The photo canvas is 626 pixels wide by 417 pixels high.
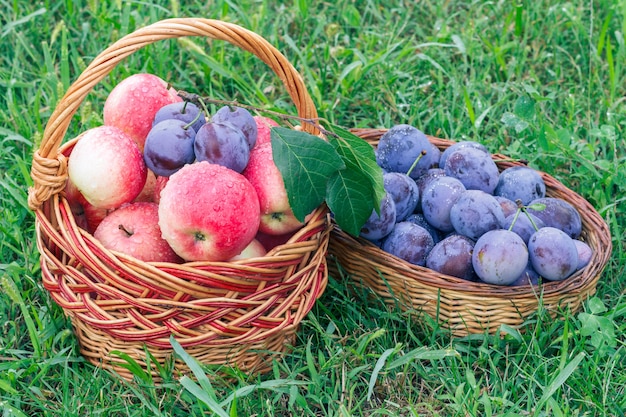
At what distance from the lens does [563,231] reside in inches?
77.7

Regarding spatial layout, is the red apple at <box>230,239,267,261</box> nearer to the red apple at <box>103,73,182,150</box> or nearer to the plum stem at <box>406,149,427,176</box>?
the red apple at <box>103,73,182,150</box>

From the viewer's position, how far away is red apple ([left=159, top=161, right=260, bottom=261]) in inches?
61.1

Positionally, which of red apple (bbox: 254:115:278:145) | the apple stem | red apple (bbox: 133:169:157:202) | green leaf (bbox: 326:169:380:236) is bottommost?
red apple (bbox: 133:169:157:202)

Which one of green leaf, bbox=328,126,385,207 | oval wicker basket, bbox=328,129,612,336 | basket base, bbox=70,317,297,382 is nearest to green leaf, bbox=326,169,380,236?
green leaf, bbox=328,126,385,207

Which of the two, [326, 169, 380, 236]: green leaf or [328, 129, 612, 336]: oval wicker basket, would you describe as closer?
[326, 169, 380, 236]: green leaf

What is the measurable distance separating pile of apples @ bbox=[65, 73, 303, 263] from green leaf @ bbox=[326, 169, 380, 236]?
10 centimetres

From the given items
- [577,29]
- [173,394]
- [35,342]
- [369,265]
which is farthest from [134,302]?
[577,29]

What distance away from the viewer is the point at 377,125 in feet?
8.78

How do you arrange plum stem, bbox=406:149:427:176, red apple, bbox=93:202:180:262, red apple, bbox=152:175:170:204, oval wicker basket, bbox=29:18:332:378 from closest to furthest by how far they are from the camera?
oval wicker basket, bbox=29:18:332:378, red apple, bbox=93:202:180:262, red apple, bbox=152:175:170:204, plum stem, bbox=406:149:427:176

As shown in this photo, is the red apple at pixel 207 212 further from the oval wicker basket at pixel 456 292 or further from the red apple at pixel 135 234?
the oval wicker basket at pixel 456 292

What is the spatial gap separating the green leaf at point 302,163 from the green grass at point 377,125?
0.36m

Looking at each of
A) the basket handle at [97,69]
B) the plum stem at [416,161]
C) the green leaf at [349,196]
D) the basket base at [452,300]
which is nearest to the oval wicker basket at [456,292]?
the basket base at [452,300]

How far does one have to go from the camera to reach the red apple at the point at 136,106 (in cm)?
182

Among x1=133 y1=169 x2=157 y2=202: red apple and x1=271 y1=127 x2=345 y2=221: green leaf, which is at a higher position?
x1=271 y1=127 x2=345 y2=221: green leaf
